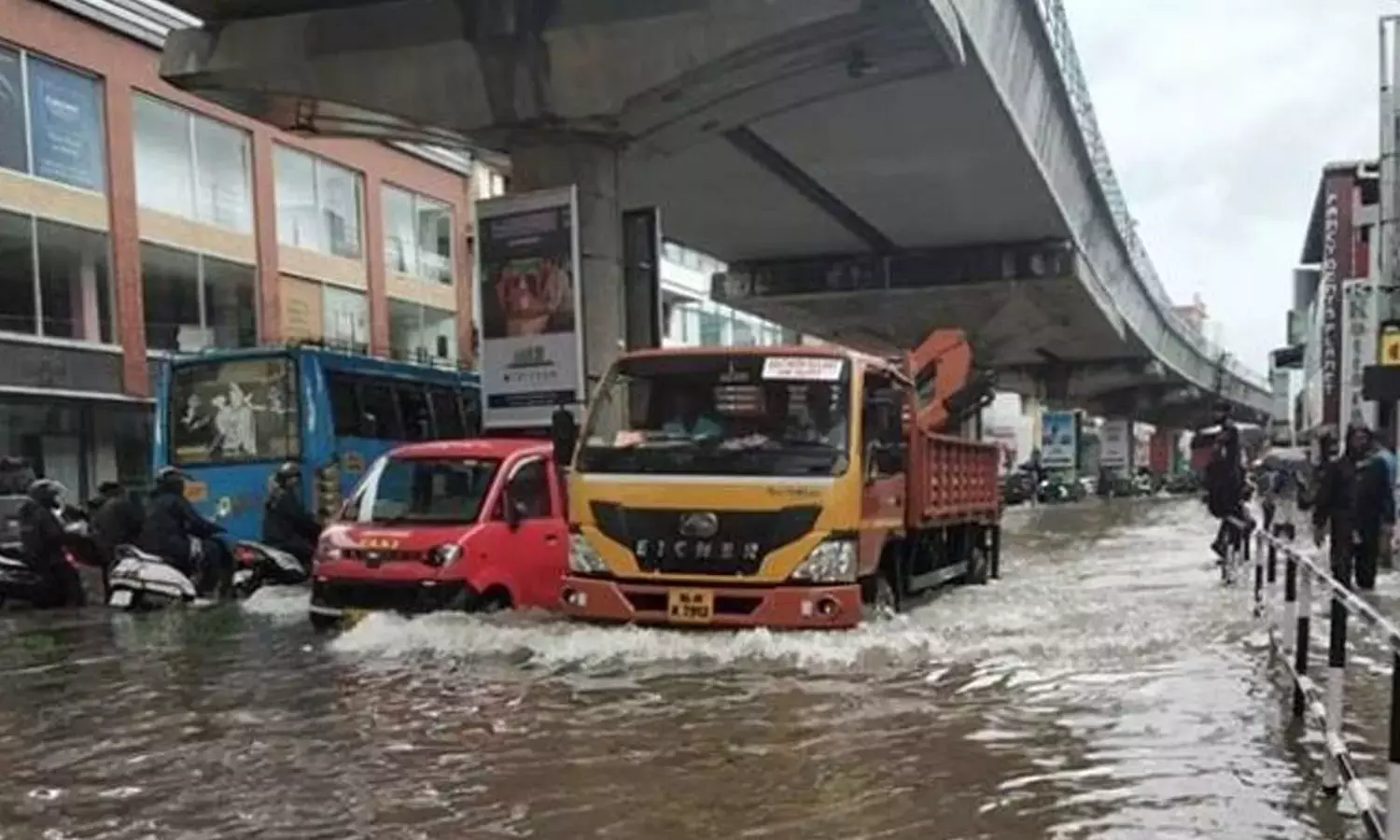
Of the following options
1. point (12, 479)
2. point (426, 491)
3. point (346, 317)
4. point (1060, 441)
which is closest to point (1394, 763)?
point (426, 491)

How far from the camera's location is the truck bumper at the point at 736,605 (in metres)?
9.77

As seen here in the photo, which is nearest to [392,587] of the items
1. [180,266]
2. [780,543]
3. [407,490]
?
[407,490]

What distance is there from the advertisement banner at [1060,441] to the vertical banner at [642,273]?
134 ft

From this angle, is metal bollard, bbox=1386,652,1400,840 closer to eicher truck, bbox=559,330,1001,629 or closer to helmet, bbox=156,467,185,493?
eicher truck, bbox=559,330,1001,629

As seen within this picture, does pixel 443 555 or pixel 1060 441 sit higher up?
pixel 443 555

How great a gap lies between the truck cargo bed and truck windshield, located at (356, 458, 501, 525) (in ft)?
11.9

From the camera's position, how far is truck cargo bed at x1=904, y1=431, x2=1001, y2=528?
12.3m

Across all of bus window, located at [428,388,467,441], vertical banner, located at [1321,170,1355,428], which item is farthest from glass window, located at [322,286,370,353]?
vertical banner, located at [1321,170,1355,428]

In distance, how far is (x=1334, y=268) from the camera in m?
31.9

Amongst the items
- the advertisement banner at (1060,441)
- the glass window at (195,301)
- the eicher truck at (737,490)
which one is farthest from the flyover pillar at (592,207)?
the advertisement banner at (1060,441)

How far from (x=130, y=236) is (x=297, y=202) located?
19.7 feet

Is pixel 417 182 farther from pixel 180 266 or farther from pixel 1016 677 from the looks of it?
pixel 1016 677

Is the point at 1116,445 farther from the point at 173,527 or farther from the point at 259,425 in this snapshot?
the point at 173,527

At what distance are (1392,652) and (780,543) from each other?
5.57 meters
